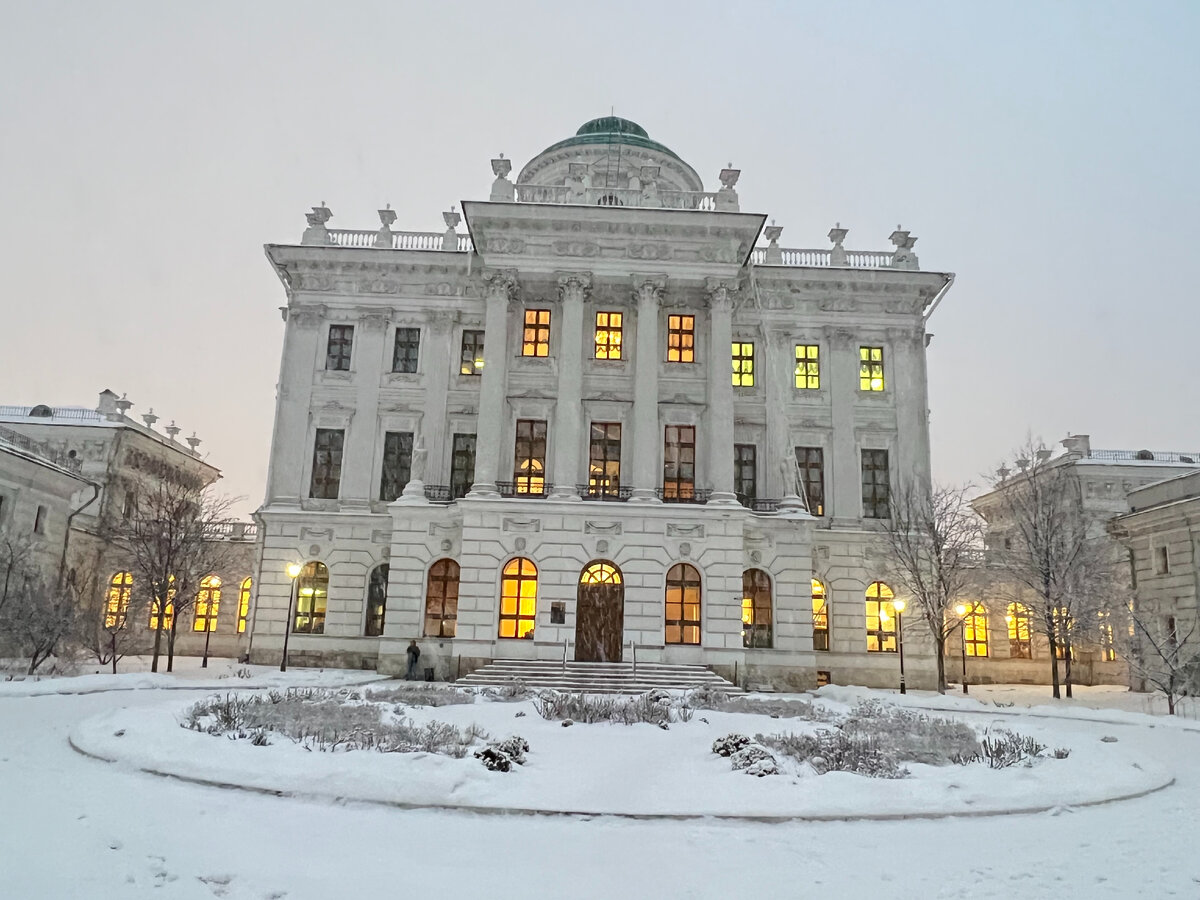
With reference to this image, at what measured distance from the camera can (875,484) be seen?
109 feet

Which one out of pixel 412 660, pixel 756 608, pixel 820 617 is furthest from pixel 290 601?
pixel 820 617

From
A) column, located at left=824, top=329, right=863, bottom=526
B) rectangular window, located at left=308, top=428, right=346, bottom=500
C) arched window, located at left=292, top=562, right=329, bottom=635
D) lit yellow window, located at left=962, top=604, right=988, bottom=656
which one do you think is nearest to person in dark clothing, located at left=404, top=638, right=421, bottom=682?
arched window, located at left=292, top=562, right=329, bottom=635

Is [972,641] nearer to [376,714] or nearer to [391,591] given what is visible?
[391,591]

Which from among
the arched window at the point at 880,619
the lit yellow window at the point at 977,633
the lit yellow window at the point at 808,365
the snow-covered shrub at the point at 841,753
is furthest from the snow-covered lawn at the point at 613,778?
the lit yellow window at the point at 977,633

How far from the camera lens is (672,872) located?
6.58 m

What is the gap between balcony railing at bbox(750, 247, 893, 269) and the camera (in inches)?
1364

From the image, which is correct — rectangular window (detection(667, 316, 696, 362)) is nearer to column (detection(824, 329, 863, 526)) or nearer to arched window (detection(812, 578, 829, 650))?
column (detection(824, 329, 863, 526))

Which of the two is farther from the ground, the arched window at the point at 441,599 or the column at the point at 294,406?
the column at the point at 294,406

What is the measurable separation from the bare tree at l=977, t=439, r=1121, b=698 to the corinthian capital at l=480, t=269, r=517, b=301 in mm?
19932

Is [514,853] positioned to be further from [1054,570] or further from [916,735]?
[1054,570]

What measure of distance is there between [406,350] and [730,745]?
25.6 m

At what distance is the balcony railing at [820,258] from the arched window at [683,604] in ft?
45.8

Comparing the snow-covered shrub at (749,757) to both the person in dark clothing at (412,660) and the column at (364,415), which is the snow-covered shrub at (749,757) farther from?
the column at (364,415)

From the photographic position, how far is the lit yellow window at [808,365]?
111 ft
